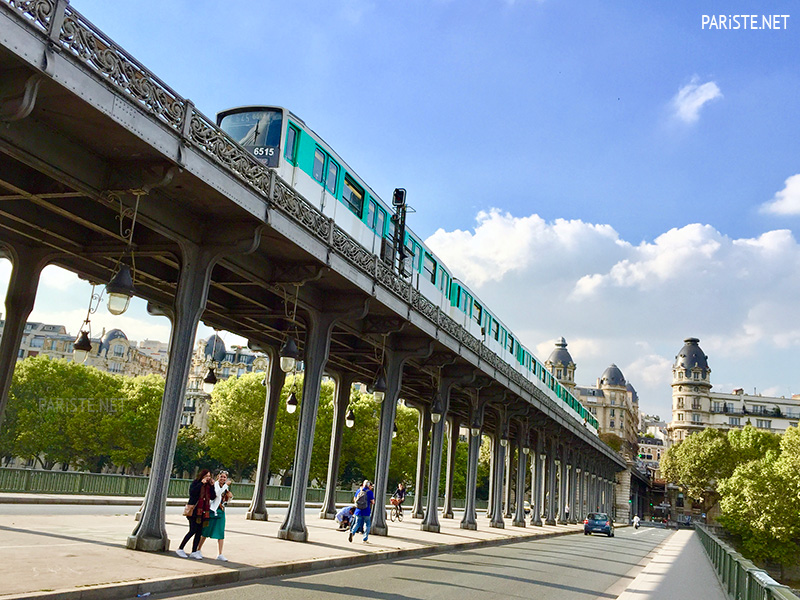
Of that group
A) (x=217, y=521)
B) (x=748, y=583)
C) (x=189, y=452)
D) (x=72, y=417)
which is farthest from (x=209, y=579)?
(x=189, y=452)

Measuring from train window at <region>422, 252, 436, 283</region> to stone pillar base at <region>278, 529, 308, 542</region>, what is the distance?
13.1m

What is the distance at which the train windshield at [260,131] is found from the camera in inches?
690

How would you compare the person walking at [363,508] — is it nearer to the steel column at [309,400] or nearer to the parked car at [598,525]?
the steel column at [309,400]

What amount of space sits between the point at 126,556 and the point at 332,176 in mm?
11430

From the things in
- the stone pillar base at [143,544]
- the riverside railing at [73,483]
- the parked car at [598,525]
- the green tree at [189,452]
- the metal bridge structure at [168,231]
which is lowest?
the parked car at [598,525]

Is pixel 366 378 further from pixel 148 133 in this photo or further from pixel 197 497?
pixel 148 133

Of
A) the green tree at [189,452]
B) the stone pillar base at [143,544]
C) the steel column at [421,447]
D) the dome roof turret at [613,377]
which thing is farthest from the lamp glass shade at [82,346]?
the dome roof turret at [613,377]

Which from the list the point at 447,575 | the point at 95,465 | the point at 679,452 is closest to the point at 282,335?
the point at 447,575

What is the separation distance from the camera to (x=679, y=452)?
10662 cm

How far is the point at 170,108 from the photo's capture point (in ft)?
38.1

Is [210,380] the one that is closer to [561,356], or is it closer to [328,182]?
[328,182]

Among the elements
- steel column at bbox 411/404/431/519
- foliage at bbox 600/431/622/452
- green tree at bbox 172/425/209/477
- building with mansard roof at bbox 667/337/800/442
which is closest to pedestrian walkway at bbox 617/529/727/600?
steel column at bbox 411/404/431/519

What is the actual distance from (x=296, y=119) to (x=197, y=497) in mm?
9609

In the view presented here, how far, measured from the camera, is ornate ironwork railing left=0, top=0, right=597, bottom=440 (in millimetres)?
9359
